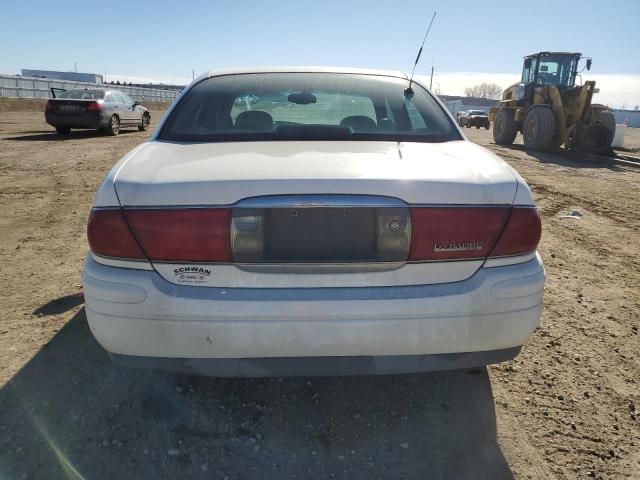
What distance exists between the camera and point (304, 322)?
170 centimetres

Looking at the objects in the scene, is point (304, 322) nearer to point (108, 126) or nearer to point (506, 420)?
point (506, 420)

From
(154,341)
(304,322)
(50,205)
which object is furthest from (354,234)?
(50,205)

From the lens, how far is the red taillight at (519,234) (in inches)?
71.2

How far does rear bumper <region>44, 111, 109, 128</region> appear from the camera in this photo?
13344 mm

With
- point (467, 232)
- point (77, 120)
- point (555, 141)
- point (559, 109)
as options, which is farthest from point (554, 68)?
point (467, 232)

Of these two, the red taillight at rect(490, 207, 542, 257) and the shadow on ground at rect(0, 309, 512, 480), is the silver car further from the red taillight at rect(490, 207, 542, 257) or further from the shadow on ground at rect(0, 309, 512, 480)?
the red taillight at rect(490, 207, 542, 257)

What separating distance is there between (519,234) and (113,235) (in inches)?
62.4

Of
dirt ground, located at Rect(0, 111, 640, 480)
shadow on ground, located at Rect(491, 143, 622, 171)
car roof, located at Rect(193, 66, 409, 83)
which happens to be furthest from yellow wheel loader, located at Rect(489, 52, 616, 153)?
car roof, located at Rect(193, 66, 409, 83)

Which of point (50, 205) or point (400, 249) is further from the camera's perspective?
point (50, 205)

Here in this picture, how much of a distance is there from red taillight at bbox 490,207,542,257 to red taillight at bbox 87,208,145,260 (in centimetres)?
140

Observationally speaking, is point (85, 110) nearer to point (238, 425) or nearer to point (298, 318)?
point (238, 425)

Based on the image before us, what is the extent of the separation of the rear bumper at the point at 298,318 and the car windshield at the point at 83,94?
14.2m

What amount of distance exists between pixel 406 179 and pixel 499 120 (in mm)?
16589

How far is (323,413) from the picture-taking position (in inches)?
86.4
